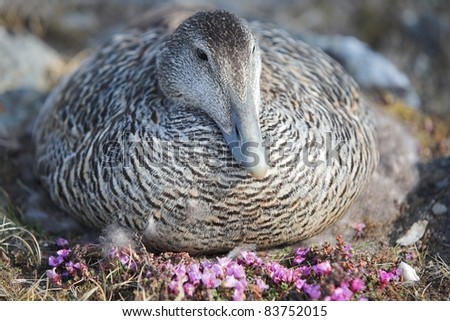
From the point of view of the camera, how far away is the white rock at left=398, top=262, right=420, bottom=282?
348 cm

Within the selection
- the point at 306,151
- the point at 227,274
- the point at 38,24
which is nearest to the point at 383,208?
the point at 306,151

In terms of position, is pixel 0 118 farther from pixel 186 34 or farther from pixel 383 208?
pixel 383 208

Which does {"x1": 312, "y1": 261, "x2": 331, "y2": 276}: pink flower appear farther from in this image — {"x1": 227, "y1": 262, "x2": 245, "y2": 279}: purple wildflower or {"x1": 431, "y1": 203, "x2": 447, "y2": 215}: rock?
{"x1": 431, "y1": 203, "x2": 447, "y2": 215}: rock

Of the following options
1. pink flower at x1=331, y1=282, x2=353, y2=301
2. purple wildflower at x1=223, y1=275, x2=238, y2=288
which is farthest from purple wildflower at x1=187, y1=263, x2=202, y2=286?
pink flower at x1=331, y1=282, x2=353, y2=301

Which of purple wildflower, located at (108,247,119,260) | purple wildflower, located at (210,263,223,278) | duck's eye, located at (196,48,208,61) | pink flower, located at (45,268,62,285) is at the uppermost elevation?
duck's eye, located at (196,48,208,61)

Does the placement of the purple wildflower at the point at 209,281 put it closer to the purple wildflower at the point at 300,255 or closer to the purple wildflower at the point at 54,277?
the purple wildflower at the point at 300,255

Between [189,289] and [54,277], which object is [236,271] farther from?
[54,277]

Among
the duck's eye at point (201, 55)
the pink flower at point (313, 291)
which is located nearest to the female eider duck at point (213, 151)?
the duck's eye at point (201, 55)

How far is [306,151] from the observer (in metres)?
3.38

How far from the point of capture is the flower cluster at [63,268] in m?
3.41

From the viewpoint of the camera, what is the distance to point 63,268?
3557mm

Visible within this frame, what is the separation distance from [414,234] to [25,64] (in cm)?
339

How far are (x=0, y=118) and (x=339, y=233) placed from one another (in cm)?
273

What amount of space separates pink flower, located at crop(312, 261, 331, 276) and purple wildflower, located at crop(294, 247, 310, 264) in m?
0.21
